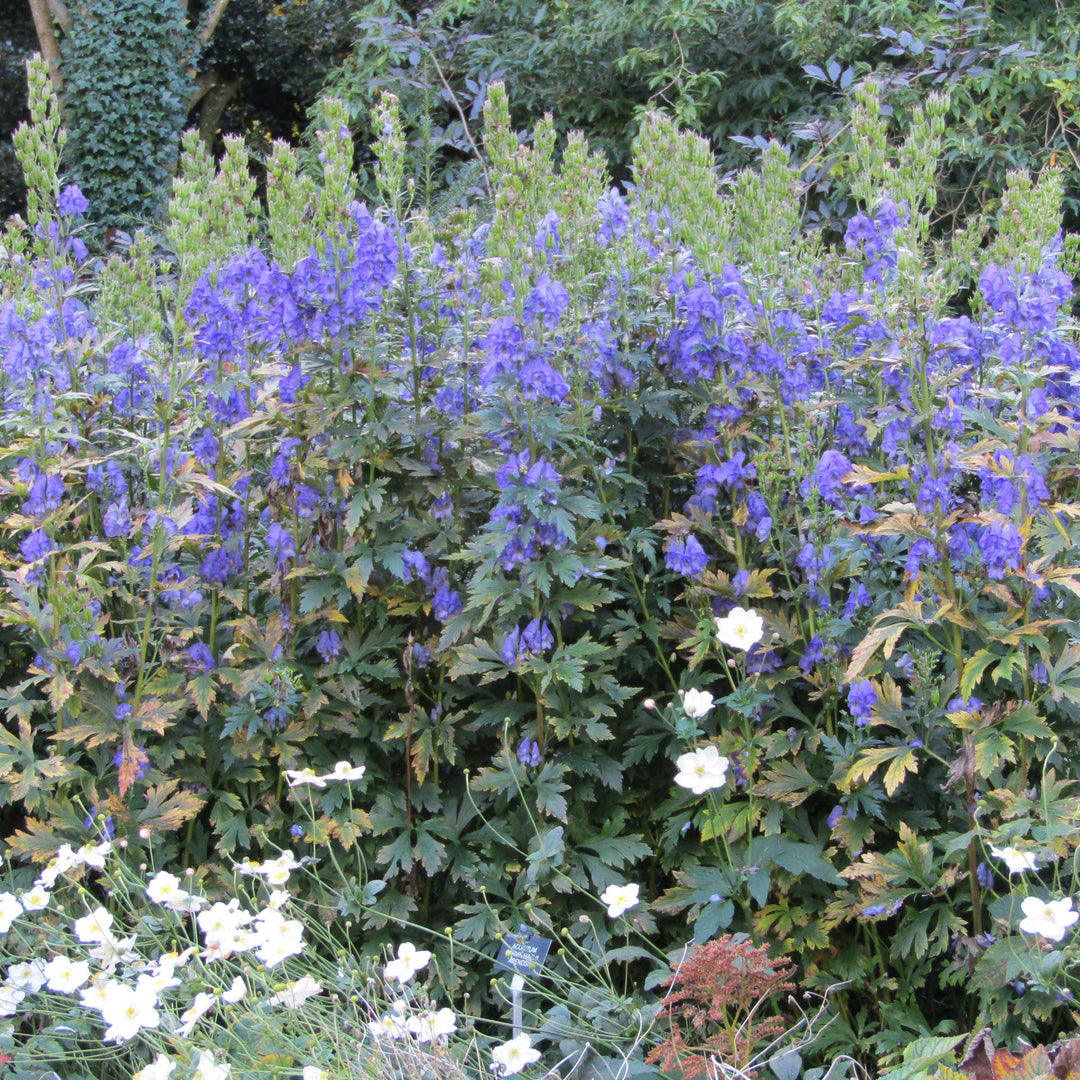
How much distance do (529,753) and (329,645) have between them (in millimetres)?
614

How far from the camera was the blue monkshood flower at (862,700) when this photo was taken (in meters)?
2.50

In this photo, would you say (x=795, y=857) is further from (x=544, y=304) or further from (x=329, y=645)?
(x=544, y=304)

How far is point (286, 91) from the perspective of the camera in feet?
46.0

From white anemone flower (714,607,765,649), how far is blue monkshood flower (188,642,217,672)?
1.40 metres

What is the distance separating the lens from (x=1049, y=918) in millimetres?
2010

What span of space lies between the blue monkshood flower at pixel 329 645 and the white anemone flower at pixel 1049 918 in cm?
174

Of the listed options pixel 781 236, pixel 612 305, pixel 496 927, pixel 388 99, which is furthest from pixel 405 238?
pixel 496 927

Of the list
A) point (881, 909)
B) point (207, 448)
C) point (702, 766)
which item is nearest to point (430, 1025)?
point (702, 766)

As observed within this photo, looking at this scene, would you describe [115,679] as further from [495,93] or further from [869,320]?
[869,320]

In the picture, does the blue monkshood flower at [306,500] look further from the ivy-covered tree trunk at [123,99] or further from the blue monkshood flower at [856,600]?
the ivy-covered tree trunk at [123,99]

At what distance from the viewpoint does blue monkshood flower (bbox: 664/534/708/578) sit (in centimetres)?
279

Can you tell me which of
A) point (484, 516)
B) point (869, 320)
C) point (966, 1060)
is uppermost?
point (869, 320)

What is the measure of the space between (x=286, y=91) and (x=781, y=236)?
12661mm

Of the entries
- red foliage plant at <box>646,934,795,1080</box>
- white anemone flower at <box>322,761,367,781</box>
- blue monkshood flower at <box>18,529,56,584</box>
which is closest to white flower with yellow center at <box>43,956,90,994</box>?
white anemone flower at <box>322,761,367,781</box>
